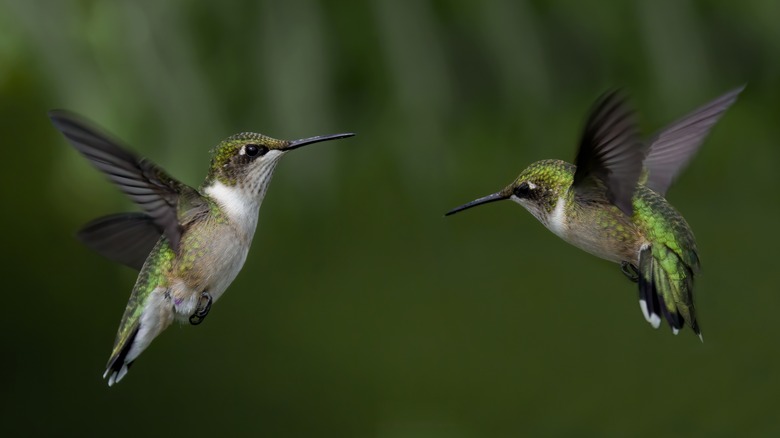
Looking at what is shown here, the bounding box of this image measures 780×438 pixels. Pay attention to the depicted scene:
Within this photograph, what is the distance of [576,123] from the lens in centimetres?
294

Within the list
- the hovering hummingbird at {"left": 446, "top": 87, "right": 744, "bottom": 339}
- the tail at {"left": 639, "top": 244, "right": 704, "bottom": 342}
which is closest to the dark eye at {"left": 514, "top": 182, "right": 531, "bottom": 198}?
the hovering hummingbird at {"left": 446, "top": 87, "right": 744, "bottom": 339}

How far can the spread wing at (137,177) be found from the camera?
2.21 ft

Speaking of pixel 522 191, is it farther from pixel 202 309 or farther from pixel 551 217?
pixel 202 309

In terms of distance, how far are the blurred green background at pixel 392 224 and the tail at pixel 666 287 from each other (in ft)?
3.16

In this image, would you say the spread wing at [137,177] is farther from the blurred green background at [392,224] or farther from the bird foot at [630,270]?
the blurred green background at [392,224]

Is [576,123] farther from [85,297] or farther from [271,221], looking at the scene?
[85,297]

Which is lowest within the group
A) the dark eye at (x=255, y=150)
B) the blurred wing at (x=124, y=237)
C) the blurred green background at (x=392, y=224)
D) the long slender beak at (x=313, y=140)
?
the blurred green background at (x=392, y=224)

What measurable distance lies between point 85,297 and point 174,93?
9.59ft

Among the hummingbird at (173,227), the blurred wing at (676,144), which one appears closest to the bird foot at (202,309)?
the hummingbird at (173,227)

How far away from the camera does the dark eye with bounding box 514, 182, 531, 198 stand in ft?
2.32

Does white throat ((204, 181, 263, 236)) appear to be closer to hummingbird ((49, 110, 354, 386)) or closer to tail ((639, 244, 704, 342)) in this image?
hummingbird ((49, 110, 354, 386))

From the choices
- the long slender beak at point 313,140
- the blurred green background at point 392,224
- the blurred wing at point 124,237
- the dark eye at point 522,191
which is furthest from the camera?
the blurred green background at point 392,224

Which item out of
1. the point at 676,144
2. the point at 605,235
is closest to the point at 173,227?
the point at 605,235

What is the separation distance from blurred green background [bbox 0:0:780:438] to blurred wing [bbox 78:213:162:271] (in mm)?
727
